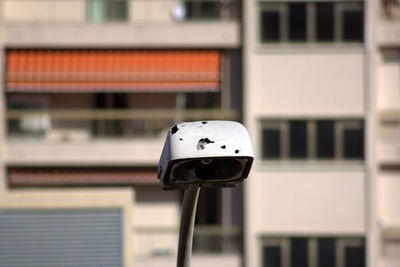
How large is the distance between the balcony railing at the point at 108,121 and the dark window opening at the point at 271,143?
967mm

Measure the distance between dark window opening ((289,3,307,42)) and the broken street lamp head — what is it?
20679mm

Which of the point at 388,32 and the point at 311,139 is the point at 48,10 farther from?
the point at 388,32

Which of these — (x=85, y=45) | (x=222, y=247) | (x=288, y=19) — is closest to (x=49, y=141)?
(x=85, y=45)

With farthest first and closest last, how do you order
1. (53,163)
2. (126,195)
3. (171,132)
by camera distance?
(53,163) < (126,195) < (171,132)

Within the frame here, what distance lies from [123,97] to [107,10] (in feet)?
7.82

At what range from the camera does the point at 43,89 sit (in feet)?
86.3

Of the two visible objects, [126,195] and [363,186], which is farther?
[363,186]

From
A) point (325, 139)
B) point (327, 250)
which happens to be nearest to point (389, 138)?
point (325, 139)

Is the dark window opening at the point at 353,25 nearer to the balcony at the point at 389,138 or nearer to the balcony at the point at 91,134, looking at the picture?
the balcony at the point at 389,138

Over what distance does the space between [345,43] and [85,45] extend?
22.6 feet

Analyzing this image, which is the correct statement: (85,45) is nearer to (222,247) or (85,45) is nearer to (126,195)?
(126,195)

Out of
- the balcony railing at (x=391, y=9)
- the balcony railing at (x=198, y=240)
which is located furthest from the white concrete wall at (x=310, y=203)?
the balcony railing at (x=391, y=9)

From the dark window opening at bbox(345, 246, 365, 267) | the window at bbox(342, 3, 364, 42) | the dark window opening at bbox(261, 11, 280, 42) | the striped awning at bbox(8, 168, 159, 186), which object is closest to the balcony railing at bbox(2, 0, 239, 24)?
the dark window opening at bbox(261, 11, 280, 42)

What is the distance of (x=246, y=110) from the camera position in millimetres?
26062
